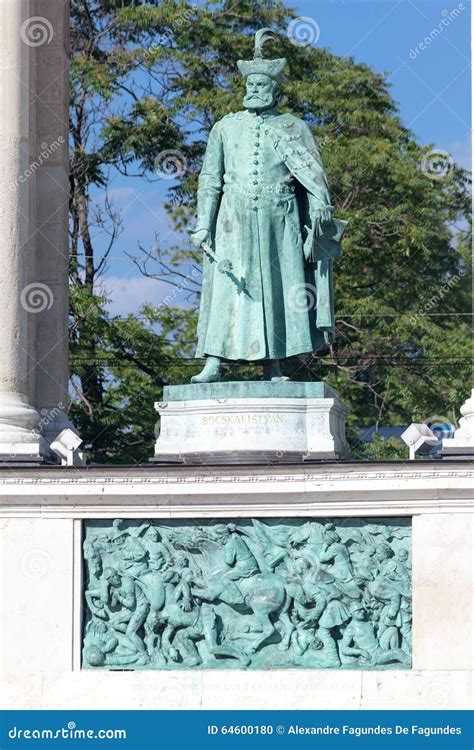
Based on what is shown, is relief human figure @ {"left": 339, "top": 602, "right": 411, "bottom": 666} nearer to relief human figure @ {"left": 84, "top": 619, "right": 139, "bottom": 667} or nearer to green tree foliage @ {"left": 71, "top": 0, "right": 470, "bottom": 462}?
relief human figure @ {"left": 84, "top": 619, "right": 139, "bottom": 667}

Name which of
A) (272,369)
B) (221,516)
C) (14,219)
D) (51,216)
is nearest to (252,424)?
(221,516)

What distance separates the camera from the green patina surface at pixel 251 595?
23.2m

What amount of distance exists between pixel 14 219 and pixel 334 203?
13994mm

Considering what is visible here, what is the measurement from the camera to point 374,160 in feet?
126

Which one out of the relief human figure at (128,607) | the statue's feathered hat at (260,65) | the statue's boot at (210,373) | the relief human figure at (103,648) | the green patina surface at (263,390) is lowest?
the relief human figure at (103,648)

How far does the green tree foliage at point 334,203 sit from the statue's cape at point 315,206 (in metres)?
12.3

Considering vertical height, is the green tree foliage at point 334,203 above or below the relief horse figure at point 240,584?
above

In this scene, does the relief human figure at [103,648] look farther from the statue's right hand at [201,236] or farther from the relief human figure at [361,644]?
the statue's right hand at [201,236]

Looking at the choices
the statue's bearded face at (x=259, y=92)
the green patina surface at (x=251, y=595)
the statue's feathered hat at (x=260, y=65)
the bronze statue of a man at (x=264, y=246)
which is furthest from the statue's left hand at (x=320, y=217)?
the green patina surface at (x=251, y=595)

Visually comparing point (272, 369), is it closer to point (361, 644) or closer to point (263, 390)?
point (263, 390)

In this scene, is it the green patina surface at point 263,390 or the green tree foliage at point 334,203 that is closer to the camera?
the green patina surface at point 263,390

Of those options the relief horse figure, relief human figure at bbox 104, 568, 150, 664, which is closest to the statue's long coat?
the relief horse figure

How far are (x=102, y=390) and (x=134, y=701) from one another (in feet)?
50.9
